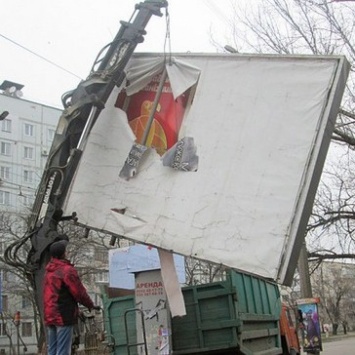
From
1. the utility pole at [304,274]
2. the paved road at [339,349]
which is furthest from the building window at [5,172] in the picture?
the utility pole at [304,274]

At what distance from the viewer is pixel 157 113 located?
7691 millimetres

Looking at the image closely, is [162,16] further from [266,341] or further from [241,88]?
[266,341]

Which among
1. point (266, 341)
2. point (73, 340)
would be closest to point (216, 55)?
point (73, 340)

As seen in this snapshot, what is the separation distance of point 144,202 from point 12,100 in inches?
2301

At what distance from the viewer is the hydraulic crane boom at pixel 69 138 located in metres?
7.61

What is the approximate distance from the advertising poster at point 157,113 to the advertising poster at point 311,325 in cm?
1336

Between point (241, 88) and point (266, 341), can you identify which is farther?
point (266, 341)

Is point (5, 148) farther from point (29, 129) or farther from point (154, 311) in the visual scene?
point (154, 311)

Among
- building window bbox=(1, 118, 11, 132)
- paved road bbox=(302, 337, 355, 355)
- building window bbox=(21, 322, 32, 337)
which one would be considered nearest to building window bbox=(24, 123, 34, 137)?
building window bbox=(1, 118, 11, 132)

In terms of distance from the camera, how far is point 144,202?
24.4ft

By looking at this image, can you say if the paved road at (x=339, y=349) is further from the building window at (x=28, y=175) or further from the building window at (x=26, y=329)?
the building window at (x=28, y=175)

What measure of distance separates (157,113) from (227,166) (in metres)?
1.29

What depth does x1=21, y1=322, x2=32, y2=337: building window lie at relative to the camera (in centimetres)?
5781

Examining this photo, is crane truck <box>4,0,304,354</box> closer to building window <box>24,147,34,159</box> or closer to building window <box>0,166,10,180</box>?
building window <box>0,166,10,180</box>
